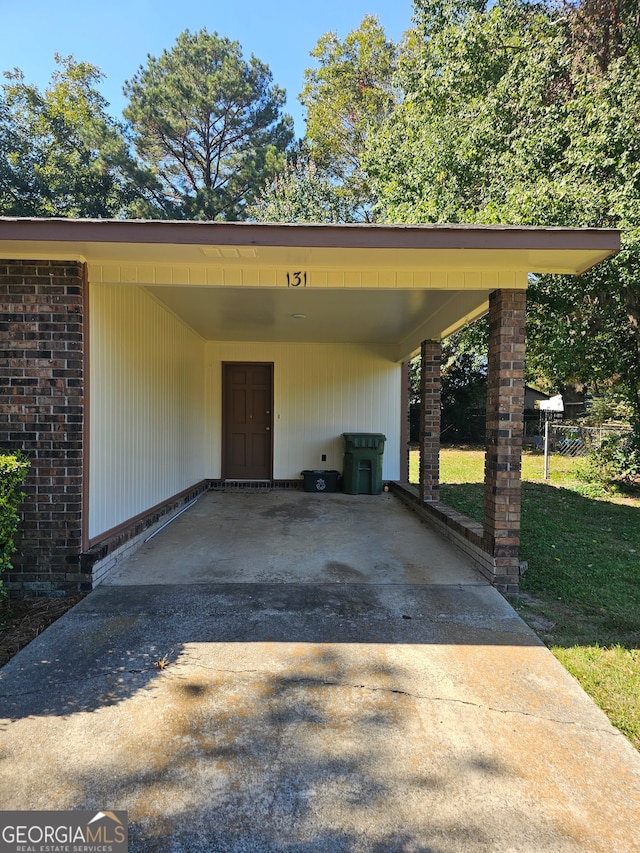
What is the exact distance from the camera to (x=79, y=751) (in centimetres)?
191

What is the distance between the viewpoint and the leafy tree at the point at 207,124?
17.0 meters

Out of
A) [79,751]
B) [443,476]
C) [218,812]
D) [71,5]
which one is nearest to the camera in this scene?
[218,812]

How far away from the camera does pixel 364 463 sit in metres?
7.87

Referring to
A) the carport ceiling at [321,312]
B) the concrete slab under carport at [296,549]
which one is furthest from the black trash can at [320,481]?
the carport ceiling at [321,312]

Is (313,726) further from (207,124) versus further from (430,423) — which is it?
(207,124)

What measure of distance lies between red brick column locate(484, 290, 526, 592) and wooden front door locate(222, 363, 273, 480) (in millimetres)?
5214

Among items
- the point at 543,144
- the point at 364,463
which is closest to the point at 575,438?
the point at 364,463

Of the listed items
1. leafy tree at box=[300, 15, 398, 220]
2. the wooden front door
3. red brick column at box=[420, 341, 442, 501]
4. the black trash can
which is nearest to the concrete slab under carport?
red brick column at box=[420, 341, 442, 501]

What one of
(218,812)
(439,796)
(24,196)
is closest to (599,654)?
(439,796)

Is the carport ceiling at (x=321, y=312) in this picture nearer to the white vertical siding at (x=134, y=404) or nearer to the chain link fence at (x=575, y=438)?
the white vertical siding at (x=134, y=404)

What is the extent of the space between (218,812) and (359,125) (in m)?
→ 19.4

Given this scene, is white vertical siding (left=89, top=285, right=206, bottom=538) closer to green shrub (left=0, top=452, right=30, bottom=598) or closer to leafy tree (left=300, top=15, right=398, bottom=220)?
green shrub (left=0, top=452, right=30, bottom=598)

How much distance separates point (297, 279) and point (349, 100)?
55.3ft

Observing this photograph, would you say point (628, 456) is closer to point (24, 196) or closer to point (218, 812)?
point (218, 812)
